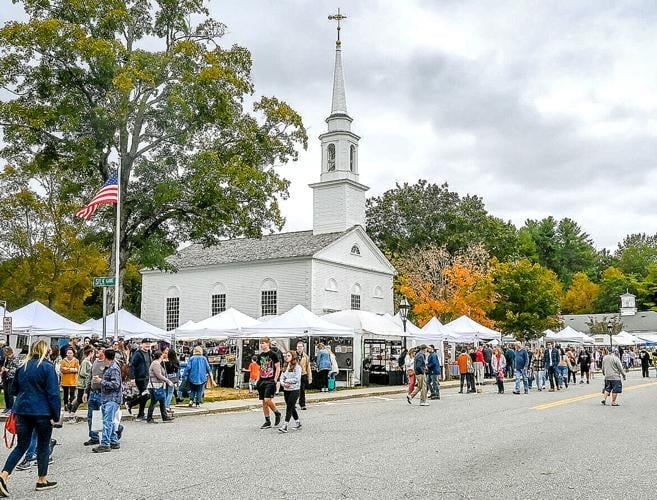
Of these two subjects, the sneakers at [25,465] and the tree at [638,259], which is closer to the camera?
the sneakers at [25,465]

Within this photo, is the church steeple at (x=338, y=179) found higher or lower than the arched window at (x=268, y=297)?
higher

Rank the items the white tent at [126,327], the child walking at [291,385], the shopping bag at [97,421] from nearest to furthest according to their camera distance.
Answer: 1. the shopping bag at [97,421]
2. the child walking at [291,385]
3. the white tent at [126,327]

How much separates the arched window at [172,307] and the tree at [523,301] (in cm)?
2138

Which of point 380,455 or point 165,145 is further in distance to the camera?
point 165,145

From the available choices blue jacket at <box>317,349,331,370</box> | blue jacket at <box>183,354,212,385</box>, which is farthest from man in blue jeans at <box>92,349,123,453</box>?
blue jacket at <box>317,349,331,370</box>

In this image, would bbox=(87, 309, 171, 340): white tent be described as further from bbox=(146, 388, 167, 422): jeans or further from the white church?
bbox=(146, 388, 167, 422): jeans

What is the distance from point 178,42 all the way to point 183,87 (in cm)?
292

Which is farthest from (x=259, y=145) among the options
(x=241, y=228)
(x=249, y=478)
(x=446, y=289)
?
(x=446, y=289)

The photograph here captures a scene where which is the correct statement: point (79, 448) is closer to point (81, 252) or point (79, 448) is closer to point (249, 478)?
point (249, 478)

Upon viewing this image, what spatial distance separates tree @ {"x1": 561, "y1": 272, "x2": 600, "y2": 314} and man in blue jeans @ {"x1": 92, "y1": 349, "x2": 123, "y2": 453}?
90.7m

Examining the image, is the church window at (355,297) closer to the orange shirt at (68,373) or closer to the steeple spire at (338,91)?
the steeple spire at (338,91)

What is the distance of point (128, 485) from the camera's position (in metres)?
8.69

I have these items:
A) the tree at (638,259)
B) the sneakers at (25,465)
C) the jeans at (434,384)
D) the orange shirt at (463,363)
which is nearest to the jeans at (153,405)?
the sneakers at (25,465)

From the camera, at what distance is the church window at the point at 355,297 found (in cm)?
4581
